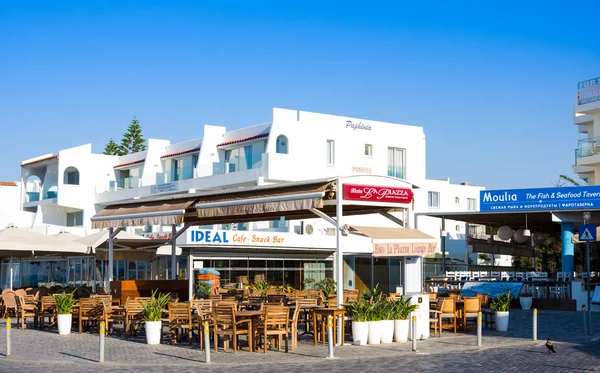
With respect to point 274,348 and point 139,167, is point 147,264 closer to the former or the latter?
point 139,167

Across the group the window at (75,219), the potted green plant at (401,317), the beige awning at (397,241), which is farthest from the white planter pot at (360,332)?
the window at (75,219)

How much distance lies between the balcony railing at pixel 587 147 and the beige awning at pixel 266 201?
30292 millimetres

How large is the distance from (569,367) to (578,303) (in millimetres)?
17891

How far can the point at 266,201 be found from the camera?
20.7m

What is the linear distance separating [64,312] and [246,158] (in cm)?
2706

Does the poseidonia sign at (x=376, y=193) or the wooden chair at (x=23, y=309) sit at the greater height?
the poseidonia sign at (x=376, y=193)

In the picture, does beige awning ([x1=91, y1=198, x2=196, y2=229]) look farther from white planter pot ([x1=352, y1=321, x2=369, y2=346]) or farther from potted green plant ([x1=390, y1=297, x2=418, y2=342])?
potted green plant ([x1=390, y1=297, x2=418, y2=342])

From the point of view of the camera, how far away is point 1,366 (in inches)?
611

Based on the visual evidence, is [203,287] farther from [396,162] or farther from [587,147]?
[587,147]

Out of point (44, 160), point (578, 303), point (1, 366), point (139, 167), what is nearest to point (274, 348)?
point (1, 366)

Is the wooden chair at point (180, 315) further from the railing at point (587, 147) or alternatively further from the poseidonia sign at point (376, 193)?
the railing at point (587, 147)

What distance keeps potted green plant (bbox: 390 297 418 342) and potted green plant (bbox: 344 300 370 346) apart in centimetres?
76

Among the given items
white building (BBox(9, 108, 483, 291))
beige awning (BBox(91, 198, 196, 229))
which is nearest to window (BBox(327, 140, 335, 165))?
white building (BBox(9, 108, 483, 291))

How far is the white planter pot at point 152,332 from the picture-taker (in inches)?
760
